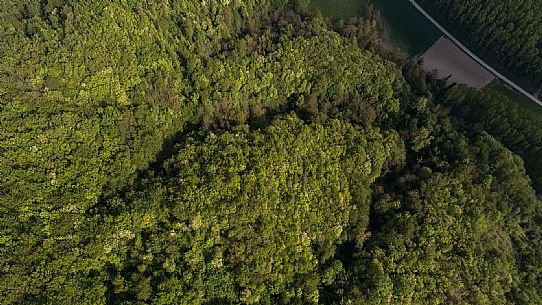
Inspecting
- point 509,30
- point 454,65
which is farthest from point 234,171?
point 509,30

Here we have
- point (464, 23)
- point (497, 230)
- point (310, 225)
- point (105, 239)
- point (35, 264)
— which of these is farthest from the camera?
point (464, 23)

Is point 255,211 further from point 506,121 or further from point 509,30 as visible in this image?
point 509,30

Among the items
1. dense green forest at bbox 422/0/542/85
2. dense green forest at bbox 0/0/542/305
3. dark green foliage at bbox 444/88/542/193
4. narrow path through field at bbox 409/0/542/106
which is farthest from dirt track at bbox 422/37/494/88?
dense green forest at bbox 0/0/542/305

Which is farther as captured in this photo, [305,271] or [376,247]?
[376,247]

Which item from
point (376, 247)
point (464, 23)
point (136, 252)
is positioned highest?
point (464, 23)

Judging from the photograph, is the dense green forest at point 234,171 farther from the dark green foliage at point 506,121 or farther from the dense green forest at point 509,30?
the dense green forest at point 509,30

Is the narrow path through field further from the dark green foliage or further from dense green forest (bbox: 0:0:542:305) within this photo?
dense green forest (bbox: 0:0:542:305)

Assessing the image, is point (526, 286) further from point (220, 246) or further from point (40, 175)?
point (40, 175)

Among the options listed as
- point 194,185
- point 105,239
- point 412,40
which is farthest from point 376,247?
point 412,40
